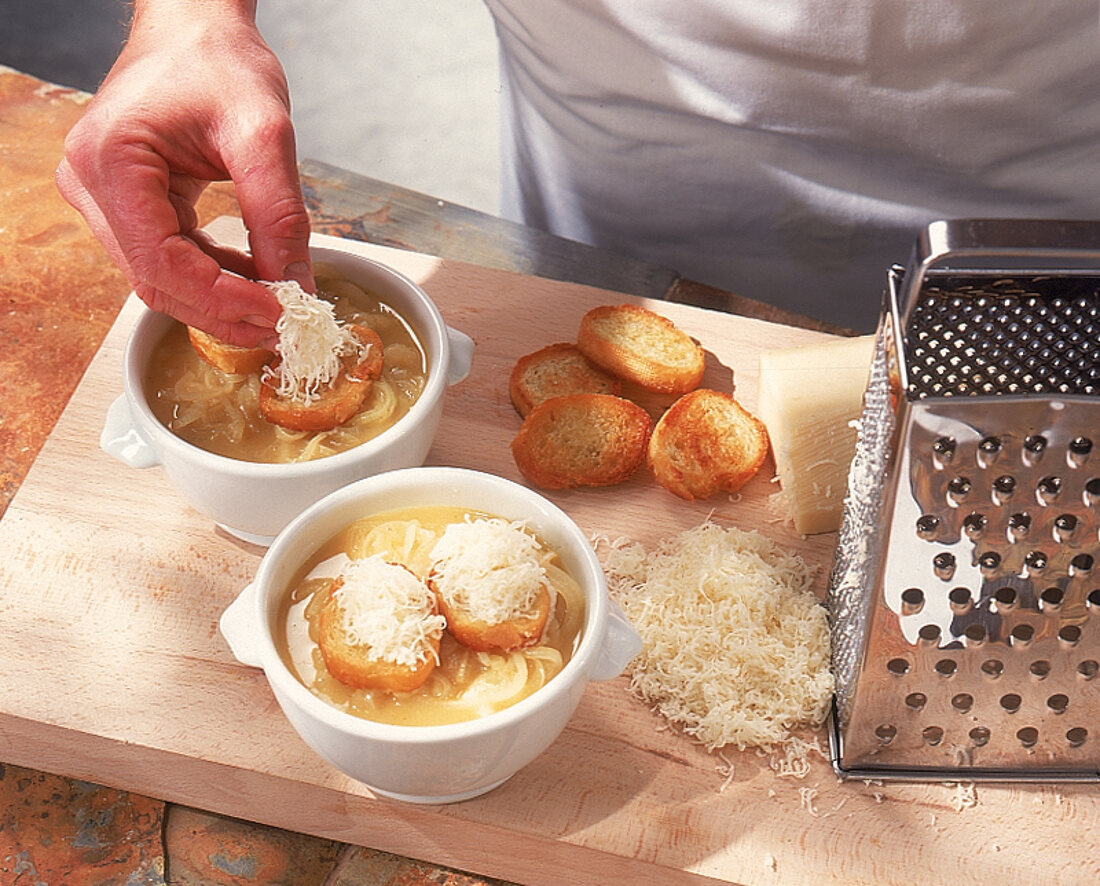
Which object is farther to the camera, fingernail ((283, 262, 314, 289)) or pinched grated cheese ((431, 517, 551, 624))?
fingernail ((283, 262, 314, 289))

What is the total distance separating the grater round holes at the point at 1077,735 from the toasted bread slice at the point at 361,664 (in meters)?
0.73


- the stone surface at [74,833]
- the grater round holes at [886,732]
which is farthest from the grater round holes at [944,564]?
the stone surface at [74,833]

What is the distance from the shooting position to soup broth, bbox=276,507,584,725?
118 centimetres

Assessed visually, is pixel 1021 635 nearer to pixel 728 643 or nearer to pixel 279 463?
pixel 728 643

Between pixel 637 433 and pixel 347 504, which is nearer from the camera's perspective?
pixel 347 504

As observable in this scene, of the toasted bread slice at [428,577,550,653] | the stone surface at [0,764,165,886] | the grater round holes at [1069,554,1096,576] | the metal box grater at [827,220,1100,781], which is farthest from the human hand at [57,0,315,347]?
the grater round holes at [1069,554,1096,576]

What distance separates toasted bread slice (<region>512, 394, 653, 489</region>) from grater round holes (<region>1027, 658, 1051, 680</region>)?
58 cm

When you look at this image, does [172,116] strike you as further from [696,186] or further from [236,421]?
[696,186]

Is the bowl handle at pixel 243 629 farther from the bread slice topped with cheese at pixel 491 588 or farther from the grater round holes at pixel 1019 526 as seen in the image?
the grater round holes at pixel 1019 526

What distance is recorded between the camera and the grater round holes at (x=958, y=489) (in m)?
1.18

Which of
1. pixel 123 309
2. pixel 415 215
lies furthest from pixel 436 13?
pixel 123 309

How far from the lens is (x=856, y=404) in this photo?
5.26 feet

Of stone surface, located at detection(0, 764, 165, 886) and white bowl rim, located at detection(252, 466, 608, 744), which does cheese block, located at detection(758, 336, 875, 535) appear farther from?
stone surface, located at detection(0, 764, 165, 886)

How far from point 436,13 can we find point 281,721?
450 cm
